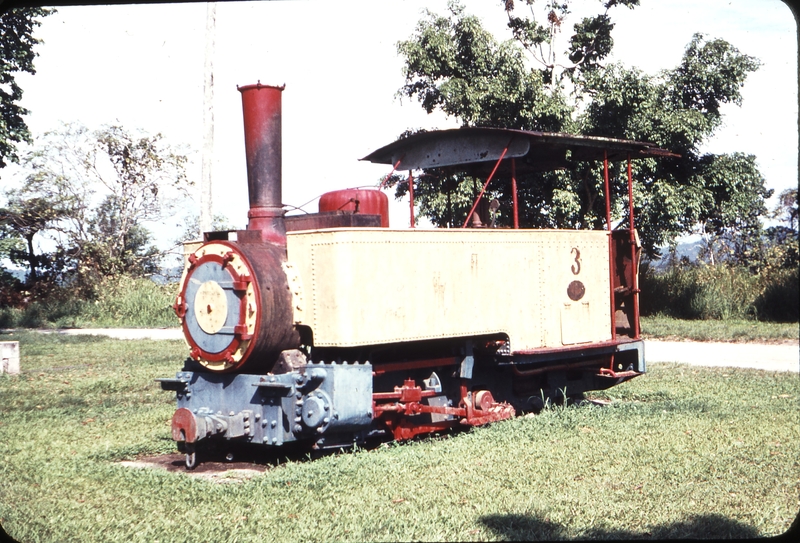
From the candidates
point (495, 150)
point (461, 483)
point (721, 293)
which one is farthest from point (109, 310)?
point (461, 483)

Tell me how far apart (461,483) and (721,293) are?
18.1 metres

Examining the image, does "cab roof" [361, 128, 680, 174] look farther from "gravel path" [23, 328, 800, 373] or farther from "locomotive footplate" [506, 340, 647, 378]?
"gravel path" [23, 328, 800, 373]

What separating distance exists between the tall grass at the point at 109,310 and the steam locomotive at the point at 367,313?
61.7 feet

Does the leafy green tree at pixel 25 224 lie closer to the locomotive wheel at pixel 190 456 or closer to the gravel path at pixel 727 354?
the gravel path at pixel 727 354

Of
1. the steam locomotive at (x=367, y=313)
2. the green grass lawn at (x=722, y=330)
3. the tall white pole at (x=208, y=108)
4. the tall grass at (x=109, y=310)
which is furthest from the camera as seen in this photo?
the tall grass at (x=109, y=310)

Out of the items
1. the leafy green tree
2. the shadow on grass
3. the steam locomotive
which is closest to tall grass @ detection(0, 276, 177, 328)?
the leafy green tree

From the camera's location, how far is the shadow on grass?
5012mm

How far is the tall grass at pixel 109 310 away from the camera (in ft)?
86.2

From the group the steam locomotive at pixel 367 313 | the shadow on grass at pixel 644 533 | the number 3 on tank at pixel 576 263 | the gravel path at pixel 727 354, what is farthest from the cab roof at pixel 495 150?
the gravel path at pixel 727 354

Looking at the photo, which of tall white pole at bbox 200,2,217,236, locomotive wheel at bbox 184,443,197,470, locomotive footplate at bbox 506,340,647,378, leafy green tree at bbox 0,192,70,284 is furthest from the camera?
leafy green tree at bbox 0,192,70,284

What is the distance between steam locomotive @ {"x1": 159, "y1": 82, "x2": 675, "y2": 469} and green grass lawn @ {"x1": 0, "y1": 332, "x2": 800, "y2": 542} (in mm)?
453

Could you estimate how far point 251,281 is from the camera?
22.8ft

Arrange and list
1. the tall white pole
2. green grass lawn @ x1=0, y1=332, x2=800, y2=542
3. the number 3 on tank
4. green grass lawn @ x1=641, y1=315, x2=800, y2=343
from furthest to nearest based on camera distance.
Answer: green grass lawn @ x1=641, y1=315, x2=800, y2=343
the tall white pole
the number 3 on tank
green grass lawn @ x1=0, y1=332, x2=800, y2=542

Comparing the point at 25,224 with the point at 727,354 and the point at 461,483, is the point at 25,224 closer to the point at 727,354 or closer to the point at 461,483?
the point at 727,354
